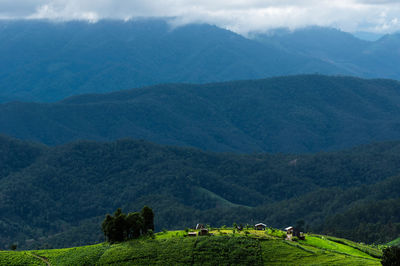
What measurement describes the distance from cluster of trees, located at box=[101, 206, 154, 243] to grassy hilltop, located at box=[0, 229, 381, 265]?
7.80ft

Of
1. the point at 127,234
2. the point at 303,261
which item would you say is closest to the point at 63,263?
the point at 127,234

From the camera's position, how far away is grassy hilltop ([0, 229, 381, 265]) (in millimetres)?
87562

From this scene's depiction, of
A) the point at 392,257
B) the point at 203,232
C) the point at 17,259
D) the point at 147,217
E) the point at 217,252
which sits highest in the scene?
the point at 147,217

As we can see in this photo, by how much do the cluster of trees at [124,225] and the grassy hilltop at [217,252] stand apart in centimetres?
238

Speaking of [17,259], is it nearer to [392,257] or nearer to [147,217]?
[147,217]

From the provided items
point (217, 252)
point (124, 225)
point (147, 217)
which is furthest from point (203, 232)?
point (124, 225)

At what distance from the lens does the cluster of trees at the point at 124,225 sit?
10081 cm

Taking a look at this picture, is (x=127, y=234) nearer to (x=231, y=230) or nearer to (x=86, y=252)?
(x=86, y=252)

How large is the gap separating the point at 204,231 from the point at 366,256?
2736 centimetres

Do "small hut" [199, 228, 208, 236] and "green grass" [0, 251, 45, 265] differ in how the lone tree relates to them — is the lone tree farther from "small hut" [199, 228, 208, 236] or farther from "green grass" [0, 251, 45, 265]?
"green grass" [0, 251, 45, 265]

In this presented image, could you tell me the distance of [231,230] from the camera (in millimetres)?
102125

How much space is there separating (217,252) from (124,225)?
64.8 feet

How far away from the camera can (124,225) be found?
10150 cm

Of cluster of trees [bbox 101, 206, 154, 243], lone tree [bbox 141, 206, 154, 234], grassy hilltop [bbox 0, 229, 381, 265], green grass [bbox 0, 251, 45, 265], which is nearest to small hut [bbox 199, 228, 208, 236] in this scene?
grassy hilltop [bbox 0, 229, 381, 265]
